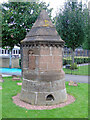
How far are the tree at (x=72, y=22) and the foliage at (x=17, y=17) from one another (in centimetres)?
549

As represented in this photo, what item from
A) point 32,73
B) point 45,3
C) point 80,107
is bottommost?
point 80,107

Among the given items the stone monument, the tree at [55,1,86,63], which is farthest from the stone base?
the tree at [55,1,86,63]

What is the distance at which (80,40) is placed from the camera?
2591 centimetres

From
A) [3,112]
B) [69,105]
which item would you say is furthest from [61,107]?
[3,112]

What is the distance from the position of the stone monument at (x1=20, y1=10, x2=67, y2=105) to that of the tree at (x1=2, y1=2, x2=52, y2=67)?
34.8 feet

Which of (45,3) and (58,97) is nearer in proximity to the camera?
(58,97)

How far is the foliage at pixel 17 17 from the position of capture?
19812 mm

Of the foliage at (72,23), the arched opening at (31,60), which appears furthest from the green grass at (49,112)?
the foliage at (72,23)

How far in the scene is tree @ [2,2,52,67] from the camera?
19.8 metres

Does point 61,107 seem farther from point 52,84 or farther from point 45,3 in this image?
point 45,3

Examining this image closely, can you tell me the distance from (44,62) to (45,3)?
48.5 ft

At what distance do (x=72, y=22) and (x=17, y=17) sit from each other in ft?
31.6

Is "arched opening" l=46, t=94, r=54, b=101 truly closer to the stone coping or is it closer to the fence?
the stone coping

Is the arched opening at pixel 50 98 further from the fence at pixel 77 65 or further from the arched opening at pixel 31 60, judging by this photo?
the fence at pixel 77 65
